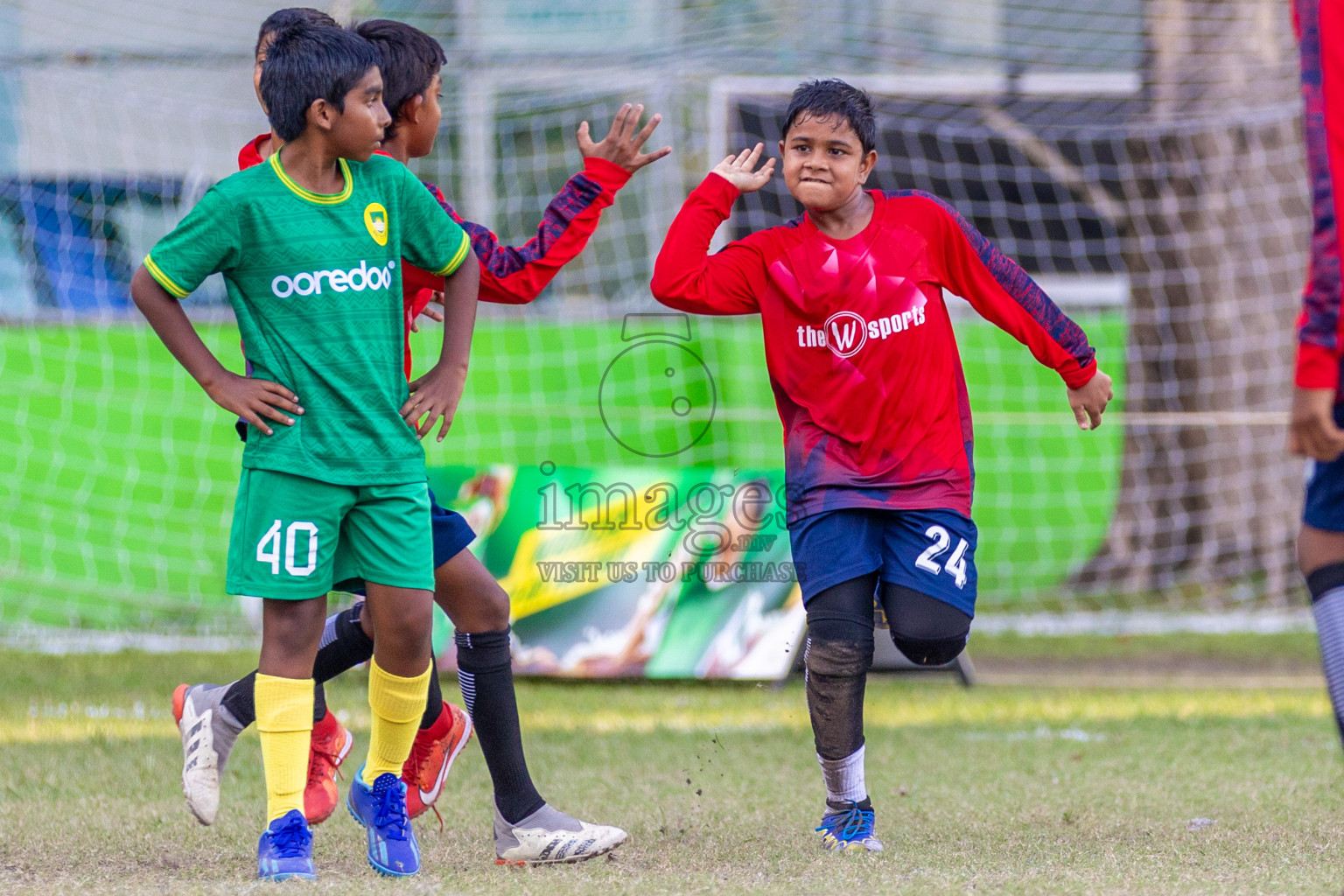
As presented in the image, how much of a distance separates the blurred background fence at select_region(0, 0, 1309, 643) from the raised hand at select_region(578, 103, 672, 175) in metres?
4.85

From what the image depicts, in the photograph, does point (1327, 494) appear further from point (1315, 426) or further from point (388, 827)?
Answer: point (388, 827)

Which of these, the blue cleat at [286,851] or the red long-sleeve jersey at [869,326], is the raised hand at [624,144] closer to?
the red long-sleeve jersey at [869,326]

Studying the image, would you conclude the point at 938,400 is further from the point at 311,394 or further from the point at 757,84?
the point at 757,84

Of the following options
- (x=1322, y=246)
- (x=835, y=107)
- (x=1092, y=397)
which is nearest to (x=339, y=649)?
(x=835, y=107)

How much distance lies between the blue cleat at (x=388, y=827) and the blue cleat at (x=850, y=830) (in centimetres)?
94

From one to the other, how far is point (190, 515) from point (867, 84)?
15.7 feet

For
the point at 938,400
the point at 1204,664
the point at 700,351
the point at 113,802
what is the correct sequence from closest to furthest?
the point at 938,400
the point at 113,802
the point at 1204,664
the point at 700,351

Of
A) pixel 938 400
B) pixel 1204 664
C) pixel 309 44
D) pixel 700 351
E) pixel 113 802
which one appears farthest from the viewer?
pixel 700 351

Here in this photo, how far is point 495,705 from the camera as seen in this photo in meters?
3.56

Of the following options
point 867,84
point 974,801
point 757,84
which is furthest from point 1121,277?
point 974,801

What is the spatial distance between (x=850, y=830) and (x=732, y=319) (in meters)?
6.32

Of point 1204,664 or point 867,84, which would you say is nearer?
point 1204,664

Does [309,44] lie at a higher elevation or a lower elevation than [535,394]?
higher

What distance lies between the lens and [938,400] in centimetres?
363
